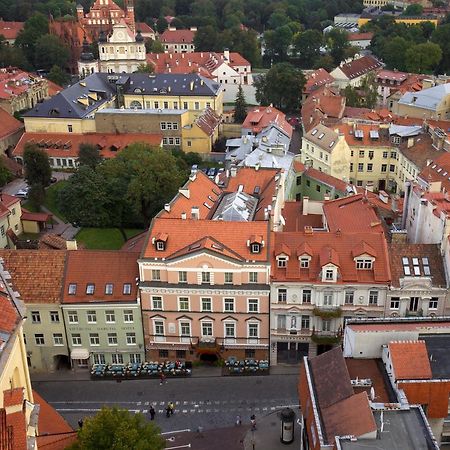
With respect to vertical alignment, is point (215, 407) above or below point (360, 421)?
below

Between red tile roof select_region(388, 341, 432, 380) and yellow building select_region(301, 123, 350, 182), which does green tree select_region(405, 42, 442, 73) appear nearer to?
yellow building select_region(301, 123, 350, 182)

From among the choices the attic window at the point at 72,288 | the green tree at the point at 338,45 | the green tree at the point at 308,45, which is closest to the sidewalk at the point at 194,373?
the attic window at the point at 72,288

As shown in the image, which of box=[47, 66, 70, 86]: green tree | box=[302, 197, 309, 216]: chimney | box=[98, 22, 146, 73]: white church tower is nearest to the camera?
box=[302, 197, 309, 216]: chimney

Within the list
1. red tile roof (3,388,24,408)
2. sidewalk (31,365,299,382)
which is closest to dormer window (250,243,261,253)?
sidewalk (31,365,299,382)

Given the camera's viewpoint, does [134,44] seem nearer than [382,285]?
No

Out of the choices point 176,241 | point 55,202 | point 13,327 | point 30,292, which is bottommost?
point 55,202

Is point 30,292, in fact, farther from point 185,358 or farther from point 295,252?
point 295,252

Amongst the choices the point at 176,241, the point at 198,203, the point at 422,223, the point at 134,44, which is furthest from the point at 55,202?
the point at 134,44
